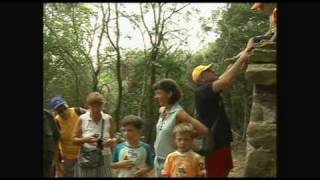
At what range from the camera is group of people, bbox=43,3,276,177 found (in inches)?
115

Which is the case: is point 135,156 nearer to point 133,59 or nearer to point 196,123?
point 196,123

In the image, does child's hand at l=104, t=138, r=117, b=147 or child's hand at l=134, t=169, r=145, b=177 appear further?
child's hand at l=104, t=138, r=117, b=147

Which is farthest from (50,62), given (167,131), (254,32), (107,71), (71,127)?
(167,131)

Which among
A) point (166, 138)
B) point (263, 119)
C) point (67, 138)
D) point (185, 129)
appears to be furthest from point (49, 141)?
point (263, 119)

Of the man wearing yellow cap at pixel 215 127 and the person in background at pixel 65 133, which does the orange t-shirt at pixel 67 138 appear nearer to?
the person in background at pixel 65 133

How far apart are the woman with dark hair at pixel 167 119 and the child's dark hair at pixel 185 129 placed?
0.08m

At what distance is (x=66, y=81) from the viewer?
12438 mm

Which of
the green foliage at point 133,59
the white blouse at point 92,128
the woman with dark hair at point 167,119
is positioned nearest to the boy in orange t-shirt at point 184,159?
the woman with dark hair at point 167,119

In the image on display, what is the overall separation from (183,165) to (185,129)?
0.23 m

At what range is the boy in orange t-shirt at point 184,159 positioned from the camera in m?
2.84

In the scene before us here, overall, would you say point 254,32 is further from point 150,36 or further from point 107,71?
point 107,71

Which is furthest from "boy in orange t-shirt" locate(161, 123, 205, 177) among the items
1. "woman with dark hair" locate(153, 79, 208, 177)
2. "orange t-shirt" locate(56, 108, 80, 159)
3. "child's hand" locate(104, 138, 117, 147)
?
"orange t-shirt" locate(56, 108, 80, 159)

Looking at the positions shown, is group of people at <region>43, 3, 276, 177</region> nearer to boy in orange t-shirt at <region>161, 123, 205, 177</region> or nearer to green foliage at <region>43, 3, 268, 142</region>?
boy in orange t-shirt at <region>161, 123, 205, 177</region>

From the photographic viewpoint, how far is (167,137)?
3.12 metres
